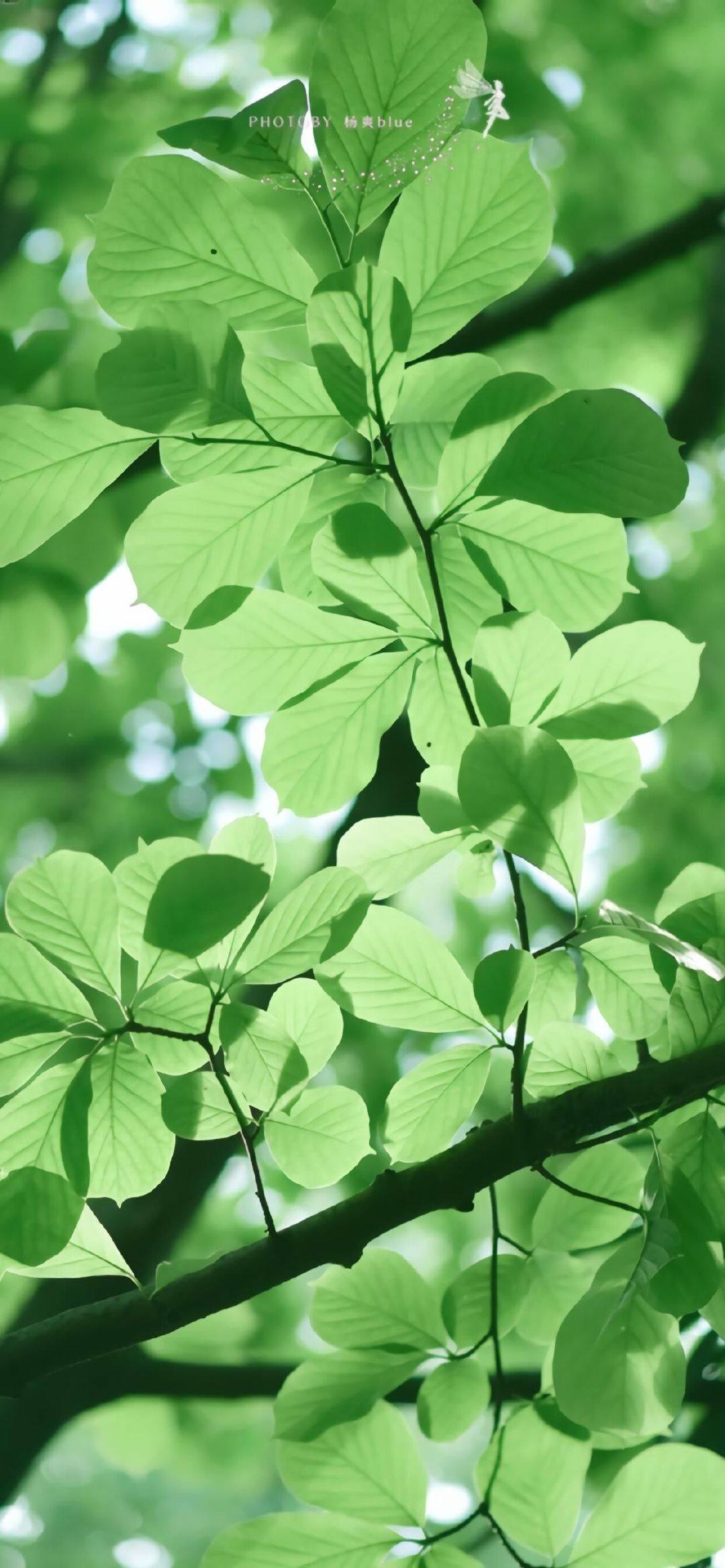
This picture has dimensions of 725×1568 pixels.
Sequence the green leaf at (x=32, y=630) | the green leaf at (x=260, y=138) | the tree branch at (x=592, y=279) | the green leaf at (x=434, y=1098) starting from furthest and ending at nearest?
1. the tree branch at (x=592, y=279)
2. the green leaf at (x=32, y=630)
3. the green leaf at (x=434, y=1098)
4. the green leaf at (x=260, y=138)

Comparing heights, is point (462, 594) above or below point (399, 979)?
above

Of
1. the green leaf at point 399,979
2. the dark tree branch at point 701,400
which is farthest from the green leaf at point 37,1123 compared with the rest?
the dark tree branch at point 701,400

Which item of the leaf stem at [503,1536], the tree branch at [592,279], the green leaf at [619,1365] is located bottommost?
the tree branch at [592,279]

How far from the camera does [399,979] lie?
19.1 inches

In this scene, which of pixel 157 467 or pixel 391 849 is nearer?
pixel 391 849

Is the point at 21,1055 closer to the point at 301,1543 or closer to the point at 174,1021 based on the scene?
the point at 174,1021

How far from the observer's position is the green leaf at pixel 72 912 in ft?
1.45

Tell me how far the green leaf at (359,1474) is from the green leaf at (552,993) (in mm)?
206

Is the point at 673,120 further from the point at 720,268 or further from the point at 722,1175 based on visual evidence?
the point at 722,1175

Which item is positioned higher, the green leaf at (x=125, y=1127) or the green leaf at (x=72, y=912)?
the green leaf at (x=72, y=912)

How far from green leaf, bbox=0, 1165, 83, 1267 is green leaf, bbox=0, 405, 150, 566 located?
25 centimetres

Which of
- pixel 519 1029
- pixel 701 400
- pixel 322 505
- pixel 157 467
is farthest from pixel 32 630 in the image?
pixel 701 400

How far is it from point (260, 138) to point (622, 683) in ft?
0.85

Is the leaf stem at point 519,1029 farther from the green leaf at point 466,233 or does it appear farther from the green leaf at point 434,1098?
the green leaf at point 466,233
